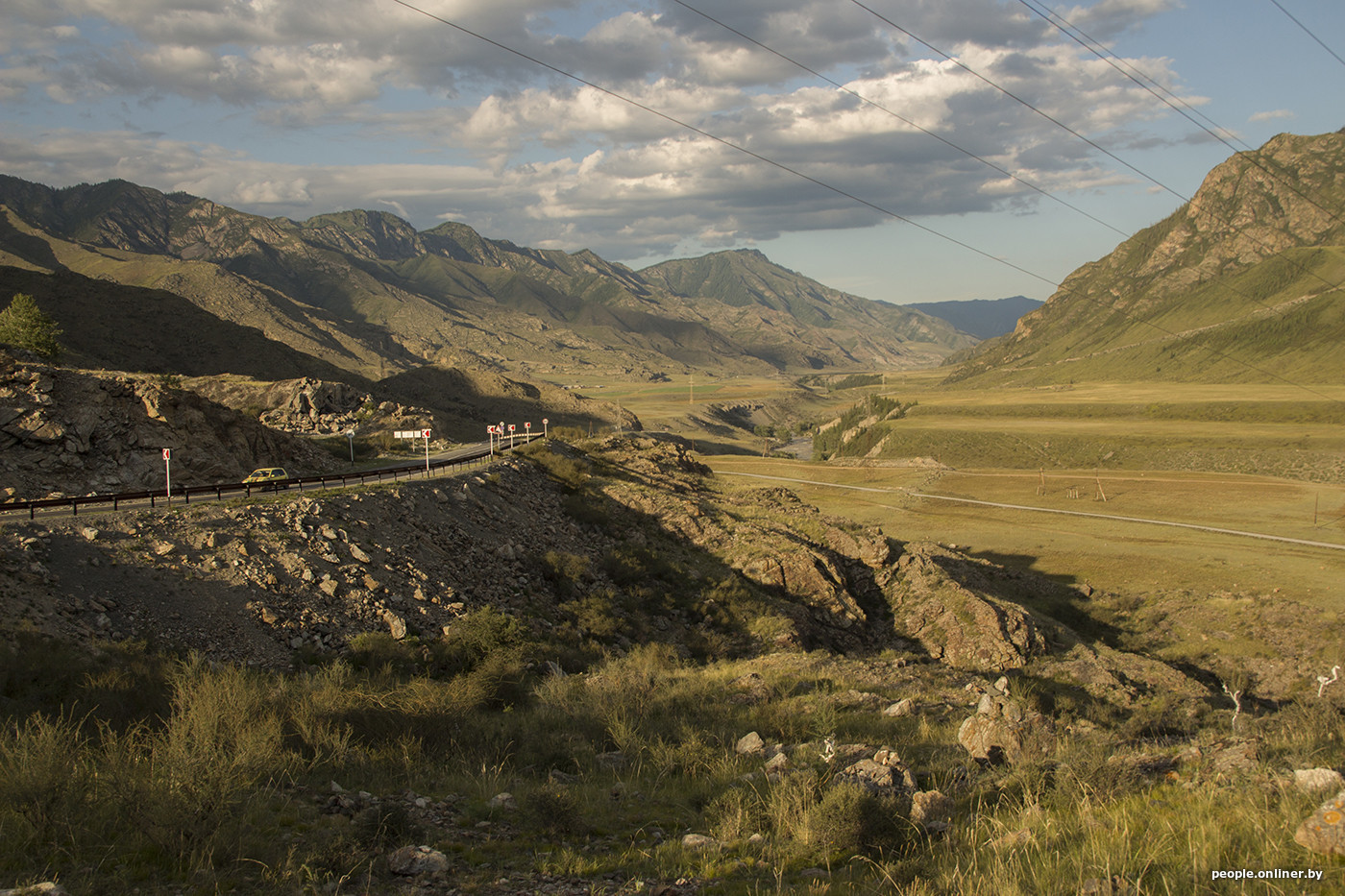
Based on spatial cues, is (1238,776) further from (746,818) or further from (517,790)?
(517,790)

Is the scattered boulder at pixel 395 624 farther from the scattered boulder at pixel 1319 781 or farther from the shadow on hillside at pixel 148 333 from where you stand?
the shadow on hillside at pixel 148 333

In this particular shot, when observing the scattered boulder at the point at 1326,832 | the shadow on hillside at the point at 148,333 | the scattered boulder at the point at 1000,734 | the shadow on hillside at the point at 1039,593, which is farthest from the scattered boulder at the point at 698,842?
the shadow on hillside at the point at 148,333

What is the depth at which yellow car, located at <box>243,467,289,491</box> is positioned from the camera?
85.4 ft

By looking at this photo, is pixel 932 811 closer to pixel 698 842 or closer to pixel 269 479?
pixel 698 842

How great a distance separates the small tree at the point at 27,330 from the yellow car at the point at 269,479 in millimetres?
25604

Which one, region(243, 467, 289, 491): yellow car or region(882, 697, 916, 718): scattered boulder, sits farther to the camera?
region(243, 467, 289, 491): yellow car

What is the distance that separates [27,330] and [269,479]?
103 feet

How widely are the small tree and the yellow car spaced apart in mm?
25604

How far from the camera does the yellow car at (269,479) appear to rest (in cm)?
2602

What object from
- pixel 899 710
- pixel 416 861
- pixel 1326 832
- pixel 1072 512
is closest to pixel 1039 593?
pixel 899 710

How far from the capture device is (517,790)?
386 inches

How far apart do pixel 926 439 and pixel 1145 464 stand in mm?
31420

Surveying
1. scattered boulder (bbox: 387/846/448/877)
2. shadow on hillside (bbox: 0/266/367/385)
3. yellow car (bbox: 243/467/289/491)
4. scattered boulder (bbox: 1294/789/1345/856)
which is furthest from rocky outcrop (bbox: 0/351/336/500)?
Answer: shadow on hillside (bbox: 0/266/367/385)

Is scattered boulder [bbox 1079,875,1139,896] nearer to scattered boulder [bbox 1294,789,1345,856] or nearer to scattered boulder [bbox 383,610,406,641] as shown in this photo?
scattered boulder [bbox 1294,789,1345,856]
